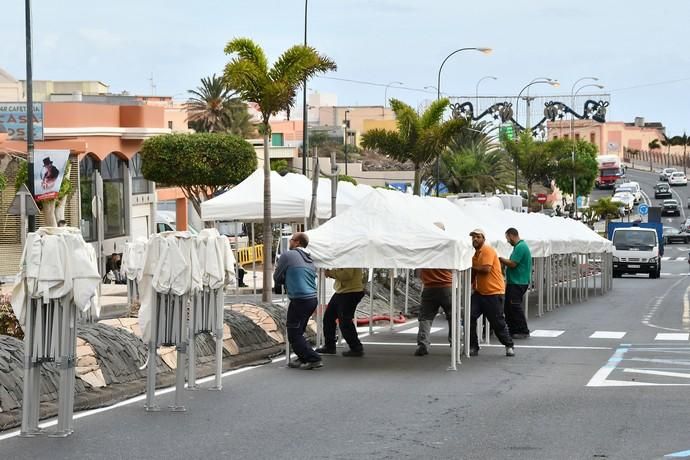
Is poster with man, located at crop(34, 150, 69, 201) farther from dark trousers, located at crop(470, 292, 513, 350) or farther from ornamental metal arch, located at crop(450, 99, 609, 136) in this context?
ornamental metal arch, located at crop(450, 99, 609, 136)

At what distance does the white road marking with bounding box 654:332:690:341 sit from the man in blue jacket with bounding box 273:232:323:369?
8.96m

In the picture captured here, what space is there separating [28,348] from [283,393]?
3.92 m

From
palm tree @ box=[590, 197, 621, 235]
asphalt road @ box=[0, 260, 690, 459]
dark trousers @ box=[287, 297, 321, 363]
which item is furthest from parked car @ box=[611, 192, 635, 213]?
dark trousers @ box=[287, 297, 321, 363]

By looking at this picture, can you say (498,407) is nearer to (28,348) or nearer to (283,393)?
(283,393)

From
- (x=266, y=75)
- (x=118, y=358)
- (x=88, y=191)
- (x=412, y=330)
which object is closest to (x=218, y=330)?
(x=118, y=358)

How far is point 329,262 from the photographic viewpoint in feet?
59.3

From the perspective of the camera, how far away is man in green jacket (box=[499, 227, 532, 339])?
22.7 meters

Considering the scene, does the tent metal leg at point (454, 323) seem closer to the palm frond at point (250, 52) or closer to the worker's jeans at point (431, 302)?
the worker's jeans at point (431, 302)

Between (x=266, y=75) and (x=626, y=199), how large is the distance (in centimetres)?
8938

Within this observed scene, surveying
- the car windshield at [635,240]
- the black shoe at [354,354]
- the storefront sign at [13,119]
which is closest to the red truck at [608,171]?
the car windshield at [635,240]

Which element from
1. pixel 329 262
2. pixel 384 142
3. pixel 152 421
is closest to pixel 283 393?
pixel 152 421

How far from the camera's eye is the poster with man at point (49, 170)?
3691 cm

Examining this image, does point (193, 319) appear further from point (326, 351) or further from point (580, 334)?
point (580, 334)

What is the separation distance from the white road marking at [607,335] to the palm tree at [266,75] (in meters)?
7.31
